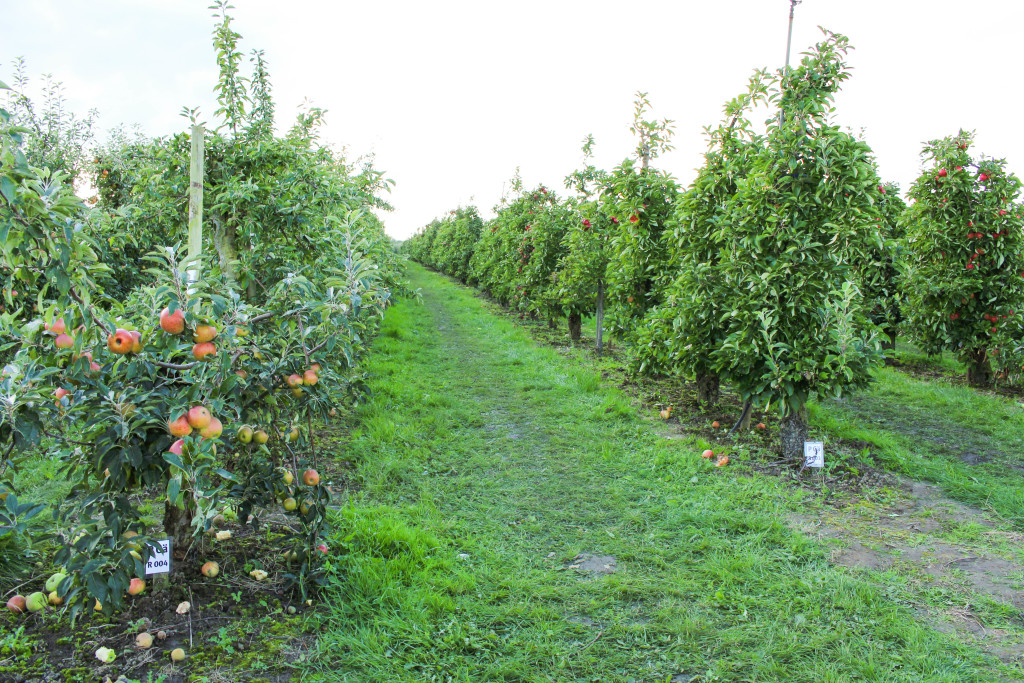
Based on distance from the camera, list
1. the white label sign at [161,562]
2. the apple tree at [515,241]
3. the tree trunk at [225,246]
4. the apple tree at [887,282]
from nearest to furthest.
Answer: the white label sign at [161,562], the tree trunk at [225,246], the apple tree at [887,282], the apple tree at [515,241]

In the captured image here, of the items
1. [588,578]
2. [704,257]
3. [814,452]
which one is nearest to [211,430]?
[588,578]

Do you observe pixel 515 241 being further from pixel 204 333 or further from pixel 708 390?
pixel 204 333

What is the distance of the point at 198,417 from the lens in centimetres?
212

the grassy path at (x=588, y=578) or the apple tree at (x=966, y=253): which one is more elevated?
the apple tree at (x=966, y=253)

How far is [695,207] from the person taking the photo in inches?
241

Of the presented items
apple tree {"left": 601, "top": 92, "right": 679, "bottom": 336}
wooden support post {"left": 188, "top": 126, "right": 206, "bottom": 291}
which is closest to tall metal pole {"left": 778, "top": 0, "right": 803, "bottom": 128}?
apple tree {"left": 601, "top": 92, "right": 679, "bottom": 336}

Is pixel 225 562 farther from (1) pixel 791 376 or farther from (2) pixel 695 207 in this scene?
(2) pixel 695 207

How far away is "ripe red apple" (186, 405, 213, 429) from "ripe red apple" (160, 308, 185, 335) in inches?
12.4

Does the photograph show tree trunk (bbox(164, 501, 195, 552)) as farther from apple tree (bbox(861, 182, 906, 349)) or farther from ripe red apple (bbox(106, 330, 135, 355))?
apple tree (bbox(861, 182, 906, 349))

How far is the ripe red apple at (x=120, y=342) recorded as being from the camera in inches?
82.5

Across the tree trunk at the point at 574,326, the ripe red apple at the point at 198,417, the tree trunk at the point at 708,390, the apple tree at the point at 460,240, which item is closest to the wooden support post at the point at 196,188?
the ripe red apple at the point at 198,417

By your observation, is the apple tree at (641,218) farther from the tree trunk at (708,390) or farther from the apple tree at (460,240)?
the apple tree at (460,240)

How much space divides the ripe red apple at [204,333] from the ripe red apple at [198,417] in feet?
0.90

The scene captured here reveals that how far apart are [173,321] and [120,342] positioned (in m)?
0.18
